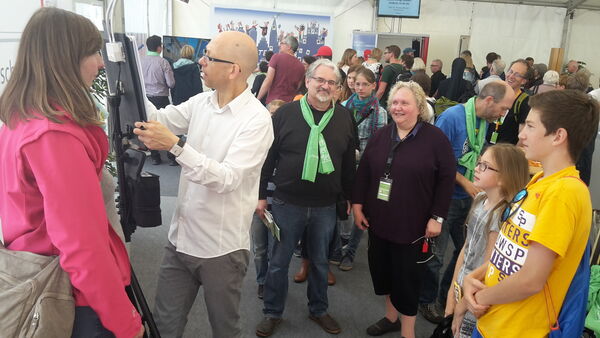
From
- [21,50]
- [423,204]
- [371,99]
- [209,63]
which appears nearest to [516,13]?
[371,99]

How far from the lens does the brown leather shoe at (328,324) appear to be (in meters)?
2.54

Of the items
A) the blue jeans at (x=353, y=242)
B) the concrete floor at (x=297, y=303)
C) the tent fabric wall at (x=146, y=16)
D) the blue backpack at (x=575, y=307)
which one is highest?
the tent fabric wall at (x=146, y=16)

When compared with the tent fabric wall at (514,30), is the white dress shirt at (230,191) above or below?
below

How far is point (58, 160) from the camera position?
3.27 ft

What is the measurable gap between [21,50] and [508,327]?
1.59 meters

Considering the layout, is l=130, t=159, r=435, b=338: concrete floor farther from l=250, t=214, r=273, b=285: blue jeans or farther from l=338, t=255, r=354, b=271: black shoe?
l=250, t=214, r=273, b=285: blue jeans

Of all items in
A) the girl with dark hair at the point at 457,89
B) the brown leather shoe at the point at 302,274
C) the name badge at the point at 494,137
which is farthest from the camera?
the girl with dark hair at the point at 457,89

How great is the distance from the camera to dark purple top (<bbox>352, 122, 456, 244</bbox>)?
2197 millimetres

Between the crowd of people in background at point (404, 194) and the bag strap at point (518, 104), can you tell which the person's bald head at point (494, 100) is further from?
the bag strap at point (518, 104)

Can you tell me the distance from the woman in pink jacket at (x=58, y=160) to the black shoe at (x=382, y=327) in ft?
5.73

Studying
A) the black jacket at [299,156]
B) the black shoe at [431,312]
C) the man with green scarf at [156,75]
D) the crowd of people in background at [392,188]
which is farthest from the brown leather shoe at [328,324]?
the man with green scarf at [156,75]

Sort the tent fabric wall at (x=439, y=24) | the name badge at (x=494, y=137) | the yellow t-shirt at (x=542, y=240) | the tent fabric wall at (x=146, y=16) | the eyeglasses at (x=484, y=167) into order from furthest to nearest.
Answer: the tent fabric wall at (x=439, y=24)
the tent fabric wall at (x=146, y=16)
the name badge at (x=494, y=137)
the eyeglasses at (x=484, y=167)
the yellow t-shirt at (x=542, y=240)

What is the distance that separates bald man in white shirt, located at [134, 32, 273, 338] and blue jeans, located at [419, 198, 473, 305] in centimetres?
144

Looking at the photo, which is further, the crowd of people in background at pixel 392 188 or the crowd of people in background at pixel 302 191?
the crowd of people in background at pixel 392 188
